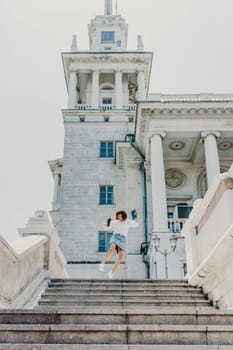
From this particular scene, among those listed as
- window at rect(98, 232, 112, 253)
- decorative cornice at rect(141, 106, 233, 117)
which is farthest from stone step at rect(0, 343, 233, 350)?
window at rect(98, 232, 112, 253)

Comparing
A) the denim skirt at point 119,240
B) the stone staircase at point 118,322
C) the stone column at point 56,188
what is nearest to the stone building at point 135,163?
the stone column at point 56,188

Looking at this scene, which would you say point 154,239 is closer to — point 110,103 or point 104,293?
point 104,293

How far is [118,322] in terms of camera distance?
5.84 m

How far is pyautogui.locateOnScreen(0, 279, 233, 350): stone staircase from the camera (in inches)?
184

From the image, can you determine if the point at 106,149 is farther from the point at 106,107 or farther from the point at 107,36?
the point at 107,36

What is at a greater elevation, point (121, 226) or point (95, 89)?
point (95, 89)

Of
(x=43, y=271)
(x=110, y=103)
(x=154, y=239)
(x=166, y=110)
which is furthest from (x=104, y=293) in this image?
(x=110, y=103)

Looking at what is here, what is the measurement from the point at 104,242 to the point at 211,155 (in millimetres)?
9405

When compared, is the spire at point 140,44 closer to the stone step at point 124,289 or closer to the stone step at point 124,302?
the stone step at point 124,289

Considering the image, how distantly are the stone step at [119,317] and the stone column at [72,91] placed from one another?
3004cm

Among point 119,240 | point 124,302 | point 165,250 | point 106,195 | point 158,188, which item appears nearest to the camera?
point 124,302

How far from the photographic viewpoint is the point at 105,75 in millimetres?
38125

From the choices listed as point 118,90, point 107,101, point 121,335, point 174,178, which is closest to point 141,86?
point 118,90

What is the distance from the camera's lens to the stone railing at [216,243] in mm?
7062
